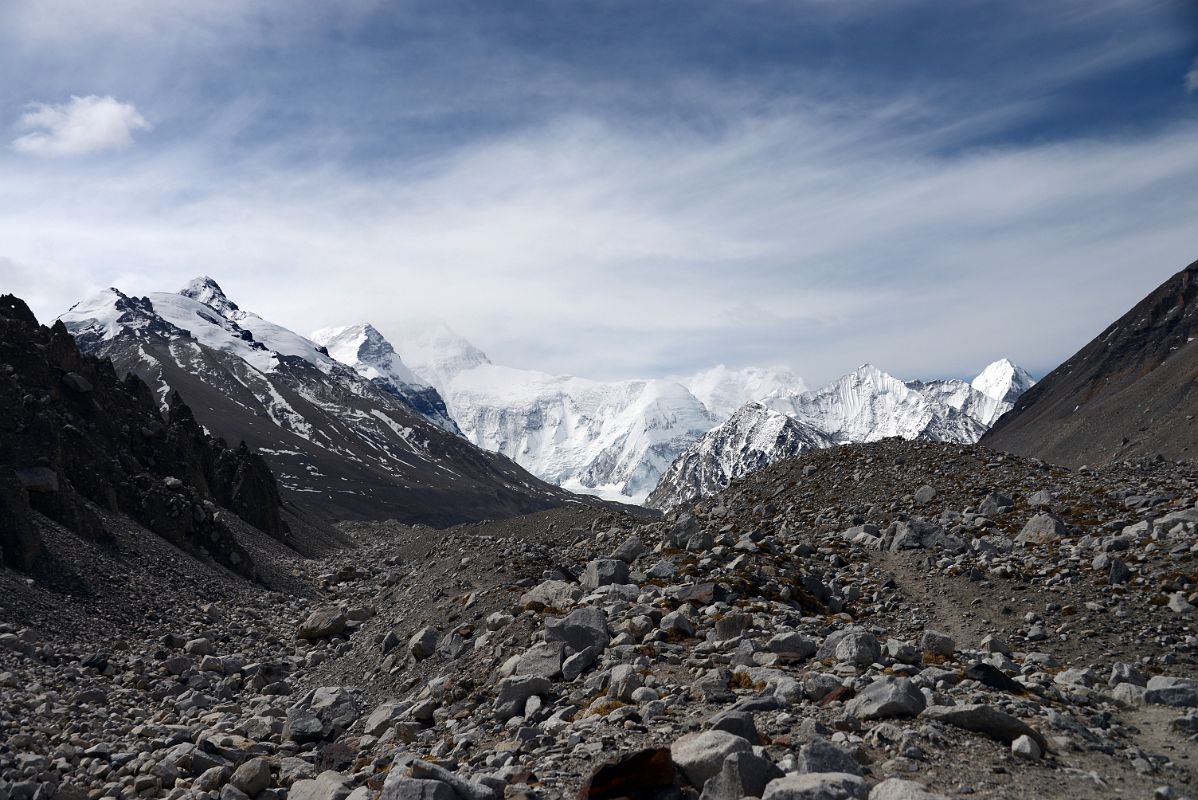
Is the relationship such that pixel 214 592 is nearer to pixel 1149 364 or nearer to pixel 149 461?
pixel 149 461

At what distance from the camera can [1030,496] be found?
24.9 m

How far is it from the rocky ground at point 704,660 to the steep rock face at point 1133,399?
94.3m

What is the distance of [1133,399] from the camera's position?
138875 mm

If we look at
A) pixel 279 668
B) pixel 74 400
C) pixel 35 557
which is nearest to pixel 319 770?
pixel 279 668

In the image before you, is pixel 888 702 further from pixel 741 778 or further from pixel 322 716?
pixel 322 716

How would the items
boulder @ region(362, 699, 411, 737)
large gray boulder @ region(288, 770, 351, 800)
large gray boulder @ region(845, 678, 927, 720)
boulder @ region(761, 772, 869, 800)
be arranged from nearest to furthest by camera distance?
boulder @ region(761, 772, 869, 800)
large gray boulder @ region(845, 678, 927, 720)
large gray boulder @ region(288, 770, 351, 800)
boulder @ region(362, 699, 411, 737)

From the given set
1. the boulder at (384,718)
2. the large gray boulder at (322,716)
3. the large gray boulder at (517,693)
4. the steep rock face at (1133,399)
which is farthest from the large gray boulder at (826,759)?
the steep rock face at (1133,399)

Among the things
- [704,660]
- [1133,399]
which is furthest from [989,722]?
[1133,399]

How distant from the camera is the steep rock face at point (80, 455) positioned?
105 ft

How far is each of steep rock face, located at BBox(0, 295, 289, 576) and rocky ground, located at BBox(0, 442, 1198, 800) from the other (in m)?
2.21

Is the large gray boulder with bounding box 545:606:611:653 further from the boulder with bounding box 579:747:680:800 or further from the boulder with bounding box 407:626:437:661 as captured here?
the boulder with bounding box 579:747:680:800

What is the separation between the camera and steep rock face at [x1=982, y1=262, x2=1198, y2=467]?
115188 millimetres

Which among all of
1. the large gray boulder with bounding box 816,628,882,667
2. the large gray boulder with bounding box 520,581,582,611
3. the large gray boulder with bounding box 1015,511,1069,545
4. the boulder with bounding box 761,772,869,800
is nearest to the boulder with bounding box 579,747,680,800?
the boulder with bounding box 761,772,869,800

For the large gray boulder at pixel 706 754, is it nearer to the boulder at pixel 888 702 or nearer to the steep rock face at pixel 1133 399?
the boulder at pixel 888 702
